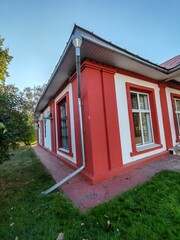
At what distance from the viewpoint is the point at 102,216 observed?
1.71m

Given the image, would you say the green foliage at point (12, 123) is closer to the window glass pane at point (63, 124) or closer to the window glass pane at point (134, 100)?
the window glass pane at point (63, 124)

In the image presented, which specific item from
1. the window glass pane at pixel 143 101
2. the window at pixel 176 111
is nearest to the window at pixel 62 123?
the window glass pane at pixel 143 101

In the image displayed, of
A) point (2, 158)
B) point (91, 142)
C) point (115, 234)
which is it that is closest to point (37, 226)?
point (115, 234)

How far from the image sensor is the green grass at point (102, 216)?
56.2 inches

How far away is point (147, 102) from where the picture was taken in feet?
15.4

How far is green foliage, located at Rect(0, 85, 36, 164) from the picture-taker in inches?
103

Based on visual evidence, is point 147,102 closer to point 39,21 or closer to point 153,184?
point 153,184

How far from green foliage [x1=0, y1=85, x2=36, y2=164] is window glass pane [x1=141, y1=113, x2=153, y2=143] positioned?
3.85 m

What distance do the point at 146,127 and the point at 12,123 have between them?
4316 millimetres

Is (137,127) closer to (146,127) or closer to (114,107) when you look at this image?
(146,127)

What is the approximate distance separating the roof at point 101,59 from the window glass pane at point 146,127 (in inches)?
58.8

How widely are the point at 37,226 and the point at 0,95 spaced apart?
2.72 metres

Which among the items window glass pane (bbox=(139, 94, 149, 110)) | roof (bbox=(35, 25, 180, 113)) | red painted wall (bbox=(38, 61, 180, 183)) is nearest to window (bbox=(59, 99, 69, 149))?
roof (bbox=(35, 25, 180, 113))

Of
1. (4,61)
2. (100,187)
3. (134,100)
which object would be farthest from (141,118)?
(4,61)
